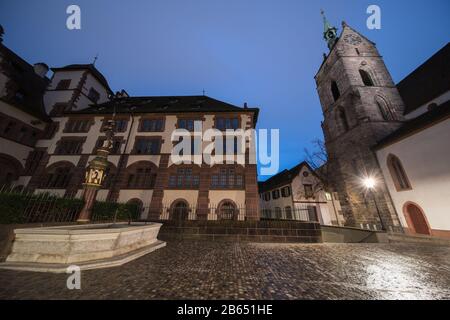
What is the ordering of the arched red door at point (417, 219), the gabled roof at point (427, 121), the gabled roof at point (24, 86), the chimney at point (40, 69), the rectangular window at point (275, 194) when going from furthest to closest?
the rectangular window at point (275, 194), the chimney at point (40, 69), the gabled roof at point (24, 86), the arched red door at point (417, 219), the gabled roof at point (427, 121)

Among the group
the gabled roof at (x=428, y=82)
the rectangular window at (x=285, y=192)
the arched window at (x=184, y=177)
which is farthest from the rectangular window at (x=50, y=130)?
the gabled roof at (x=428, y=82)

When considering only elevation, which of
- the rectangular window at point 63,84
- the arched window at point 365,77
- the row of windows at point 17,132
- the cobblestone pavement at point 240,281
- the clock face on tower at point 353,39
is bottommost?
the cobblestone pavement at point 240,281

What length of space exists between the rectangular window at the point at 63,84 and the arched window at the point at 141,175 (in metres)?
16.8

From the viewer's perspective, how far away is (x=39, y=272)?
11.5ft

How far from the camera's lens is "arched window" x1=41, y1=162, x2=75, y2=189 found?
50.8ft

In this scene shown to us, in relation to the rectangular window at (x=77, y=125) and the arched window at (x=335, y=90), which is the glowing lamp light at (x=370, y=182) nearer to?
the arched window at (x=335, y=90)

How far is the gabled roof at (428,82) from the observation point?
15421 mm

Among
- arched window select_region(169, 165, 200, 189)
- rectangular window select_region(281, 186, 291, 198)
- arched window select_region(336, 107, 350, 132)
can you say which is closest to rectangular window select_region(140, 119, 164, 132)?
arched window select_region(169, 165, 200, 189)

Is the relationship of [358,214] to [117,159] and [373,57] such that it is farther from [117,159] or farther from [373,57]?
[117,159]

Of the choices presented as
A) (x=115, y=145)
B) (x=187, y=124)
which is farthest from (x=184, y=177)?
(x=115, y=145)

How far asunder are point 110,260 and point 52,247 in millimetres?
1344

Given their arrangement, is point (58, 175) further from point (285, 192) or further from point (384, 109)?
point (384, 109)

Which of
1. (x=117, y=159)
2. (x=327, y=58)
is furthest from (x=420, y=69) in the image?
(x=117, y=159)

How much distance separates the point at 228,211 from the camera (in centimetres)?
1414
